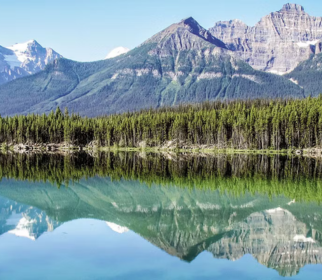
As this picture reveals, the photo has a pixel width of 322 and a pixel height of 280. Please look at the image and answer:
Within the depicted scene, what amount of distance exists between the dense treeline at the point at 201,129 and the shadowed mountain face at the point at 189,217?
93562 millimetres

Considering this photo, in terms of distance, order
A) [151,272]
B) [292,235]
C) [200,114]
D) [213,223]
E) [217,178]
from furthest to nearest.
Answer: [200,114], [217,178], [213,223], [292,235], [151,272]

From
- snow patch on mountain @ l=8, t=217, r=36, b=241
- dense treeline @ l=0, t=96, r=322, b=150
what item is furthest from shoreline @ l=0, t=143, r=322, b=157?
snow patch on mountain @ l=8, t=217, r=36, b=241

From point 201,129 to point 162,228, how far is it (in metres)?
129

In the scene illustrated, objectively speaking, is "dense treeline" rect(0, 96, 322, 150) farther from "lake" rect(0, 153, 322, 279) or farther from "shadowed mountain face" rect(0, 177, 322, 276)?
"shadowed mountain face" rect(0, 177, 322, 276)

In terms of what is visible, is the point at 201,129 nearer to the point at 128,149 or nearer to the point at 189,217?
the point at 128,149

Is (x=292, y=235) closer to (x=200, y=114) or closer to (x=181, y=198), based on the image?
(x=181, y=198)

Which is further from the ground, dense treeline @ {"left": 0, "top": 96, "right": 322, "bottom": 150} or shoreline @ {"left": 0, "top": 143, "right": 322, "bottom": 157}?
dense treeline @ {"left": 0, "top": 96, "right": 322, "bottom": 150}

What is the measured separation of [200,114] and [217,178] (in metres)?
108

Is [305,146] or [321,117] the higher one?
[321,117]

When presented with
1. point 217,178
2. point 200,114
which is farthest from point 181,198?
point 200,114

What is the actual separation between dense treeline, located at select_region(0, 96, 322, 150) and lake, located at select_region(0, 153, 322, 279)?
83.0 m

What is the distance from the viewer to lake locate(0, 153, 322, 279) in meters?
26.7

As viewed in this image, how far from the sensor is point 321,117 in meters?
138

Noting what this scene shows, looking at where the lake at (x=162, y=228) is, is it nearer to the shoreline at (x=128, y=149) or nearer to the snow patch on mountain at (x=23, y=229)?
the snow patch on mountain at (x=23, y=229)
